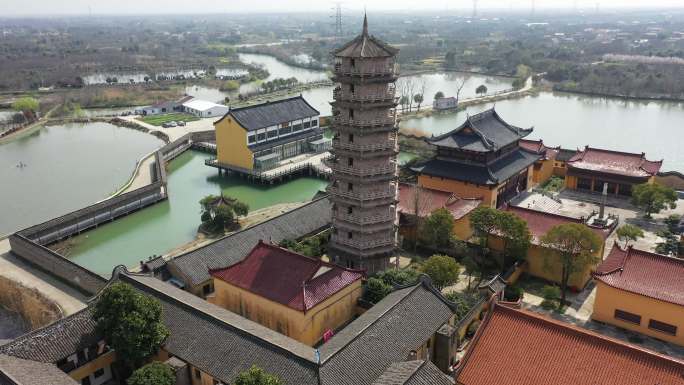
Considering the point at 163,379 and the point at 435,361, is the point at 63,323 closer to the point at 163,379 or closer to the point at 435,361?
the point at 163,379

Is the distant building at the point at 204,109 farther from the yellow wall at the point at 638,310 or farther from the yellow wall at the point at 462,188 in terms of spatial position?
the yellow wall at the point at 638,310

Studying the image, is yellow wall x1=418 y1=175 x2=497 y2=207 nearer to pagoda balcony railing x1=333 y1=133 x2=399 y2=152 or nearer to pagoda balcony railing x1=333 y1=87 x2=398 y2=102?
pagoda balcony railing x1=333 y1=133 x2=399 y2=152

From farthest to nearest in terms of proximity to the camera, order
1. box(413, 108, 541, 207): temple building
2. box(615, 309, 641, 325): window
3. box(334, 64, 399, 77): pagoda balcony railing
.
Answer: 1. box(413, 108, 541, 207): temple building
2. box(334, 64, 399, 77): pagoda balcony railing
3. box(615, 309, 641, 325): window

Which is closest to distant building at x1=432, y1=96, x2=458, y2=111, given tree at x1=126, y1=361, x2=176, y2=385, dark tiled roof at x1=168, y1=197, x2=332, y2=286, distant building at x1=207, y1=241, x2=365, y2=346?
dark tiled roof at x1=168, y1=197, x2=332, y2=286

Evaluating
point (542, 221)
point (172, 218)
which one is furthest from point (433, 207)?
point (172, 218)

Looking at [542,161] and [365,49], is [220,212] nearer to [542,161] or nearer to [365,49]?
[365,49]

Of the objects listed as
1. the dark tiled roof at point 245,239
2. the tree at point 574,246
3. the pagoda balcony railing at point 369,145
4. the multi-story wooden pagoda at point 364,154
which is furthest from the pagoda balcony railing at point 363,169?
the tree at point 574,246
